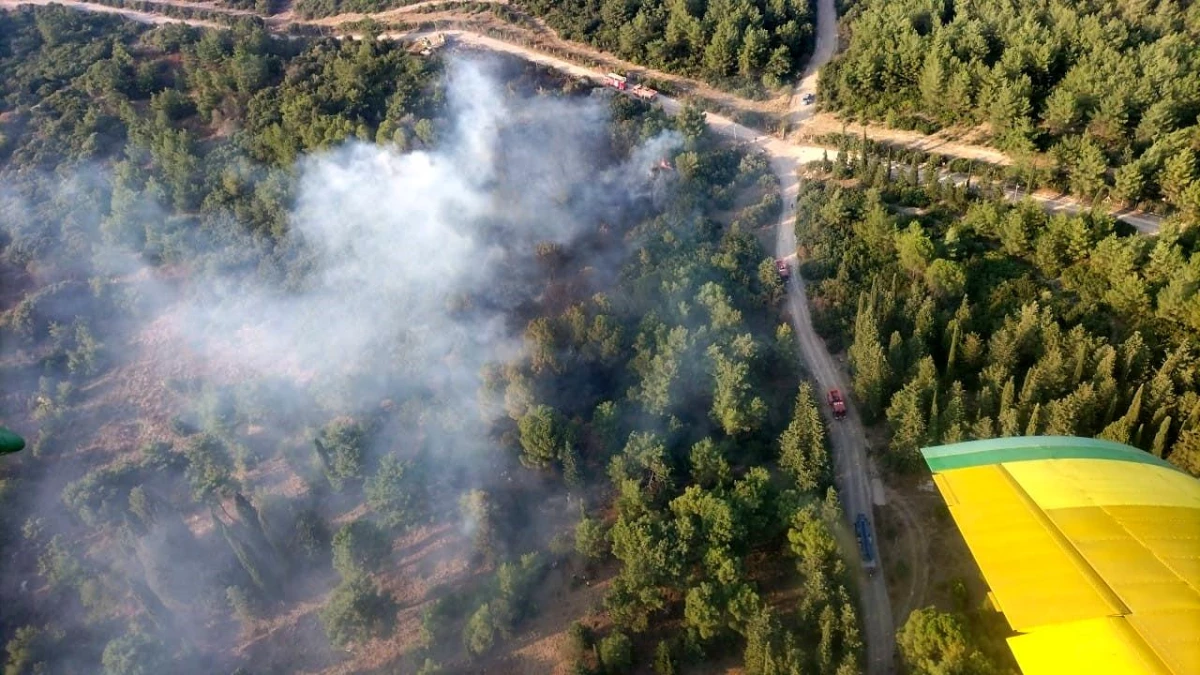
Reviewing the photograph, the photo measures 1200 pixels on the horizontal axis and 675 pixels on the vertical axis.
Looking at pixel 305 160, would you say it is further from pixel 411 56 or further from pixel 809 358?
pixel 809 358

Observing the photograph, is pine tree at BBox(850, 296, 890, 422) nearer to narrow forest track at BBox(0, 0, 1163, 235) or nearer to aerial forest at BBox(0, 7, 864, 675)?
aerial forest at BBox(0, 7, 864, 675)

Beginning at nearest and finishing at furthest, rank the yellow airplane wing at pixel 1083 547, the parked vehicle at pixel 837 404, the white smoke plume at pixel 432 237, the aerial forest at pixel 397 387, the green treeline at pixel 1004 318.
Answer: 1. the yellow airplane wing at pixel 1083 547
2. the aerial forest at pixel 397 387
3. the green treeline at pixel 1004 318
4. the parked vehicle at pixel 837 404
5. the white smoke plume at pixel 432 237

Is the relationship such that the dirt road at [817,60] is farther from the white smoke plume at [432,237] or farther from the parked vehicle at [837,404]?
the parked vehicle at [837,404]

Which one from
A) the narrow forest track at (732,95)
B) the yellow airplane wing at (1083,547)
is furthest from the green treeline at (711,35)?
the yellow airplane wing at (1083,547)

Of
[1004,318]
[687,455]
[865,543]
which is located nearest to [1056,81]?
[1004,318]

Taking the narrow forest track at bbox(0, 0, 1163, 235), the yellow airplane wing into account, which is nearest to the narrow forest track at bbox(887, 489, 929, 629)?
the yellow airplane wing

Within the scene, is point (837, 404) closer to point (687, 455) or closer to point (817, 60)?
point (687, 455)
